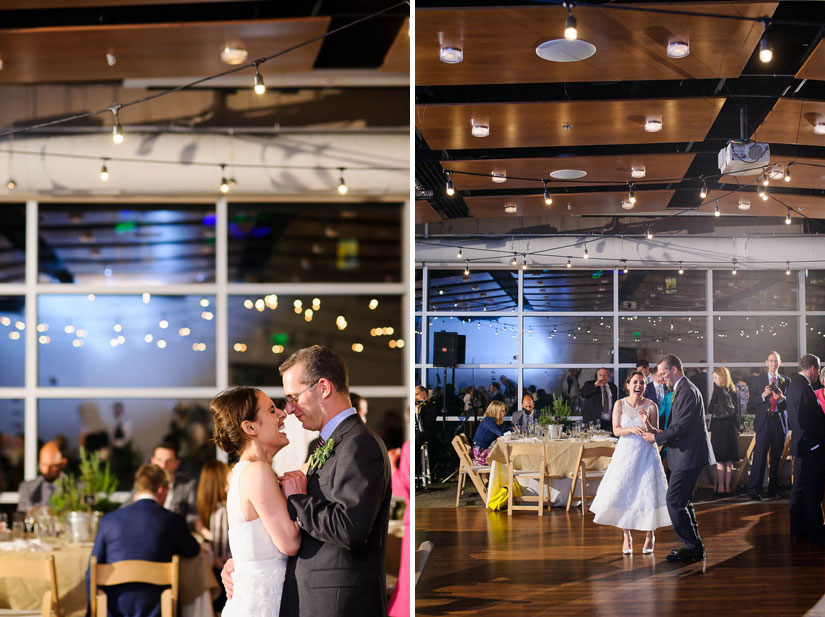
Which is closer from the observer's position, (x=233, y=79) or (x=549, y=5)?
(x=549, y=5)

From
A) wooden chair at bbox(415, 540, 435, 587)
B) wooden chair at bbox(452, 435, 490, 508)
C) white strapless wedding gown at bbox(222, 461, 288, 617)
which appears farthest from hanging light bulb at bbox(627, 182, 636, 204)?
white strapless wedding gown at bbox(222, 461, 288, 617)

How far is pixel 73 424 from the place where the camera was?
654 cm

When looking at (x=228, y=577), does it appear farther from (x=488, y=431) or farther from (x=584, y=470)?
(x=584, y=470)

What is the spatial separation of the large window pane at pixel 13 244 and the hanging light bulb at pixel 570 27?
5295mm

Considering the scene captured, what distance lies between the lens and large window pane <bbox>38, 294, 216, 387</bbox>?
6.62 m

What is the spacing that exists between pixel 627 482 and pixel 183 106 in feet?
16.7

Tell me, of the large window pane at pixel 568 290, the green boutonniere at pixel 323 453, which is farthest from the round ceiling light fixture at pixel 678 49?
the green boutonniere at pixel 323 453

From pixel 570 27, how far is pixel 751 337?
1428 mm

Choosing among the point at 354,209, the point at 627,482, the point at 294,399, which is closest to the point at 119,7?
the point at 354,209

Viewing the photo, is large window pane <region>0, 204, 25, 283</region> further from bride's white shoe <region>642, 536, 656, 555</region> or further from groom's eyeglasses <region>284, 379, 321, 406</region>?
bride's white shoe <region>642, 536, 656, 555</region>

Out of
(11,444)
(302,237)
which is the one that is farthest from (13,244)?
(302,237)

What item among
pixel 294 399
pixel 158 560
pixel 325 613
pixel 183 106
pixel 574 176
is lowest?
pixel 158 560

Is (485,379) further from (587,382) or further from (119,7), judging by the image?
(119,7)

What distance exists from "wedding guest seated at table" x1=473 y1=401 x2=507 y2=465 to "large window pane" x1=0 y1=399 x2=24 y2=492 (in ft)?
15.8
